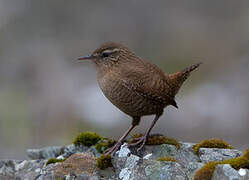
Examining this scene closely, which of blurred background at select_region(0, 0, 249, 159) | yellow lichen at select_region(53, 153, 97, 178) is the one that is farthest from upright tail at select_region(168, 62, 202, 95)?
blurred background at select_region(0, 0, 249, 159)

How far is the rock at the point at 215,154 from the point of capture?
677 cm

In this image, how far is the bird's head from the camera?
7.44m

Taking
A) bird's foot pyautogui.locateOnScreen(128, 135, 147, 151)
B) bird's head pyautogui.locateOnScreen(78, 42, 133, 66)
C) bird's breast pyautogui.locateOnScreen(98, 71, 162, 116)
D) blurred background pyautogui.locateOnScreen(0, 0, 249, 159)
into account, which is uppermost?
bird's head pyautogui.locateOnScreen(78, 42, 133, 66)

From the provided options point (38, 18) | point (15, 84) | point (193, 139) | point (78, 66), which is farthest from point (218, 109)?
point (38, 18)

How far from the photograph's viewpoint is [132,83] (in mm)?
7047

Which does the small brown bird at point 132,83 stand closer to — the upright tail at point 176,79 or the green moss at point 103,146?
the upright tail at point 176,79

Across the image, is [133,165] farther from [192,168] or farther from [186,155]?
[186,155]

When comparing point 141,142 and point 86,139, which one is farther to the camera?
point 86,139

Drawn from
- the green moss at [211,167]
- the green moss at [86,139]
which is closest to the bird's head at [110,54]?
the green moss at [86,139]

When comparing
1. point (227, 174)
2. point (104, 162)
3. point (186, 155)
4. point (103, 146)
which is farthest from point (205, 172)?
point (103, 146)

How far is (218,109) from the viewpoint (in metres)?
15.5

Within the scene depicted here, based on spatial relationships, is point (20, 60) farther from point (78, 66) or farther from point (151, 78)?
point (151, 78)

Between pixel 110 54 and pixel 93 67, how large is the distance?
391 inches

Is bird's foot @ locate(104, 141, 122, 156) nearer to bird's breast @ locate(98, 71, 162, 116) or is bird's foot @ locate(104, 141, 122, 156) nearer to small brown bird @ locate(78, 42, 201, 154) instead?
small brown bird @ locate(78, 42, 201, 154)
